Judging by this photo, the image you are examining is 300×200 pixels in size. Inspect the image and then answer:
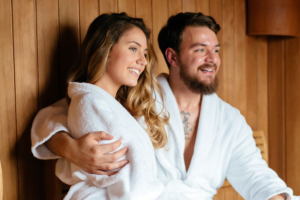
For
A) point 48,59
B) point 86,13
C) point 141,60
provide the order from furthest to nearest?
point 86,13 < point 48,59 < point 141,60

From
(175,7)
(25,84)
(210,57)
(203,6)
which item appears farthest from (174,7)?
(25,84)

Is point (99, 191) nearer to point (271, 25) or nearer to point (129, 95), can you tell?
point (129, 95)

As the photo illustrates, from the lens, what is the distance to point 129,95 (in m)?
1.59

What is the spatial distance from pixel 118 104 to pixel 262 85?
131 centimetres

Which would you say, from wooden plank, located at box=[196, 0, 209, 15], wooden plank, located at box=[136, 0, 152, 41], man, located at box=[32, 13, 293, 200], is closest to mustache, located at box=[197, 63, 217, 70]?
man, located at box=[32, 13, 293, 200]

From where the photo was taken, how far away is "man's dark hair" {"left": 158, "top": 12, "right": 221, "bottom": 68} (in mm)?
1798

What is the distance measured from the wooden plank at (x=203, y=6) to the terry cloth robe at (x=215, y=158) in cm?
55

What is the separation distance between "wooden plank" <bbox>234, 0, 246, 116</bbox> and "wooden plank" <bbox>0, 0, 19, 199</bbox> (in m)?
1.38

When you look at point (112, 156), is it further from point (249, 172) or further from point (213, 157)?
point (249, 172)

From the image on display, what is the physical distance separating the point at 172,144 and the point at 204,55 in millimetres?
472

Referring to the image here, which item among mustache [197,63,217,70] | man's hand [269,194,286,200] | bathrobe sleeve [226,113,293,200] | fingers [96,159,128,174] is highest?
mustache [197,63,217,70]

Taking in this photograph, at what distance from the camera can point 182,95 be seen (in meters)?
1.83

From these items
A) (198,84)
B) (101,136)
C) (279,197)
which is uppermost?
(198,84)

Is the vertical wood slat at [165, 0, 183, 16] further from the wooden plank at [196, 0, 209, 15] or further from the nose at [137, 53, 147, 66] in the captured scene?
the nose at [137, 53, 147, 66]
